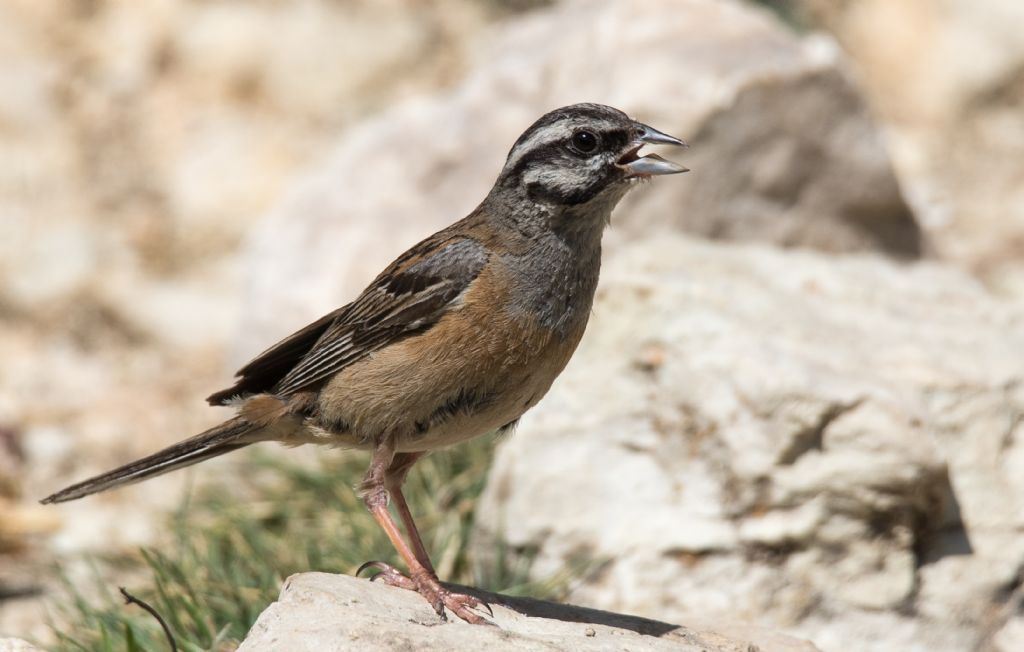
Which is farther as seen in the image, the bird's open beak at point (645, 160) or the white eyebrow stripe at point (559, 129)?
the white eyebrow stripe at point (559, 129)

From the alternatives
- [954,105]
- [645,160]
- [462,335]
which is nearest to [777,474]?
[645,160]

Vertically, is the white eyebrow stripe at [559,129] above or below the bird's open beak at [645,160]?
above

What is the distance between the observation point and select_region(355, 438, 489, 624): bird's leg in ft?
16.2

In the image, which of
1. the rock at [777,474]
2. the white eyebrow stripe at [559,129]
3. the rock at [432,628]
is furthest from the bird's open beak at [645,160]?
the rock at [432,628]

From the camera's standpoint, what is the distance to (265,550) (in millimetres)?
7191

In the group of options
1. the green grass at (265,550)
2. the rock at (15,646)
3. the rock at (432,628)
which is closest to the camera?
the rock at (432,628)

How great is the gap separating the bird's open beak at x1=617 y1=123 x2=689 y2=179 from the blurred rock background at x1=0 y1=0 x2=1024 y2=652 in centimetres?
166

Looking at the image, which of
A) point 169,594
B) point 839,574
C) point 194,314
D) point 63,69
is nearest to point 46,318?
point 194,314

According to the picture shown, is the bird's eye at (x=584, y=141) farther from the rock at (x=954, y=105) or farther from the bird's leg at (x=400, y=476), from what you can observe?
the rock at (x=954, y=105)

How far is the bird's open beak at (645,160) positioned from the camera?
529 centimetres

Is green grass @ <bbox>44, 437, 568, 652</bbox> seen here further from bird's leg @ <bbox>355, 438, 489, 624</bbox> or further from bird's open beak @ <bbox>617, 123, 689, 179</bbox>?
bird's open beak @ <bbox>617, 123, 689, 179</bbox>

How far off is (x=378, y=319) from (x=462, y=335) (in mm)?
577

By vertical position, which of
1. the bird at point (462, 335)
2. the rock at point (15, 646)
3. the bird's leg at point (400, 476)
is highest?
the bird at point (462, 335)

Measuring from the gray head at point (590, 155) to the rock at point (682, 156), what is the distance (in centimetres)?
329
